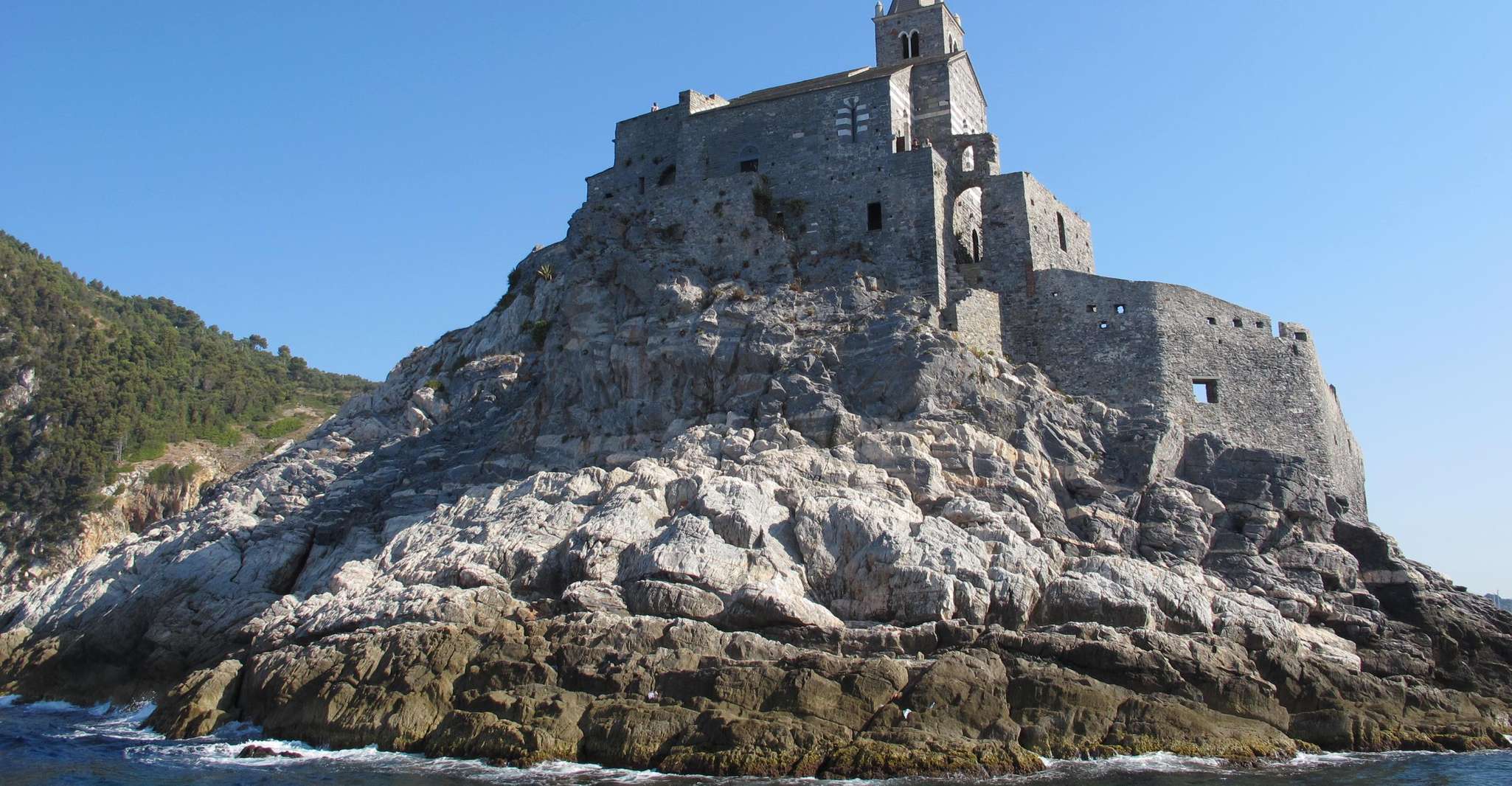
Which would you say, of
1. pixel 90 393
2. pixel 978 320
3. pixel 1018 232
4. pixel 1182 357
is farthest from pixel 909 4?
pixel 90 393

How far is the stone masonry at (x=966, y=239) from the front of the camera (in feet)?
105

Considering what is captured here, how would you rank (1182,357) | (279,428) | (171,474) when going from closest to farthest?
(1182,357) → (171,474) → (279,428)

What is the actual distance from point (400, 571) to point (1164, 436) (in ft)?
59.0

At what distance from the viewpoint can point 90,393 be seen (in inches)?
2245

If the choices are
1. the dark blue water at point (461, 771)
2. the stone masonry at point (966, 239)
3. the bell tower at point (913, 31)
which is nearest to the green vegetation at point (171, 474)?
the stone masonry at point (966, 239)

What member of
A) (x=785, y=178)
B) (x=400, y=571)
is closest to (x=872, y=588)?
(x=400, y=571)

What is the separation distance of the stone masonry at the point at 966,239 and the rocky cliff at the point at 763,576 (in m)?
1.01

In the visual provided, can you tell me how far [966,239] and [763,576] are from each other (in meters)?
14.4

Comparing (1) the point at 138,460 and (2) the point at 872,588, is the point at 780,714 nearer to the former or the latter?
(2) the point at 872,588

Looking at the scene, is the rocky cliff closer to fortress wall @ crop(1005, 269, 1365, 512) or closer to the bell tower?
fortress wall @ crop(1005, 269, 1365, 512)

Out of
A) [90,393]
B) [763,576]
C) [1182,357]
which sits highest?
[90,393]

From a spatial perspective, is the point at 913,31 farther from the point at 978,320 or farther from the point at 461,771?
the point at 461,771

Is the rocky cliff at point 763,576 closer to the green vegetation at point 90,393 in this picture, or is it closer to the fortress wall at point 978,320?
the fortress wall at point 978,320

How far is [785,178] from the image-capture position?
116 feet
